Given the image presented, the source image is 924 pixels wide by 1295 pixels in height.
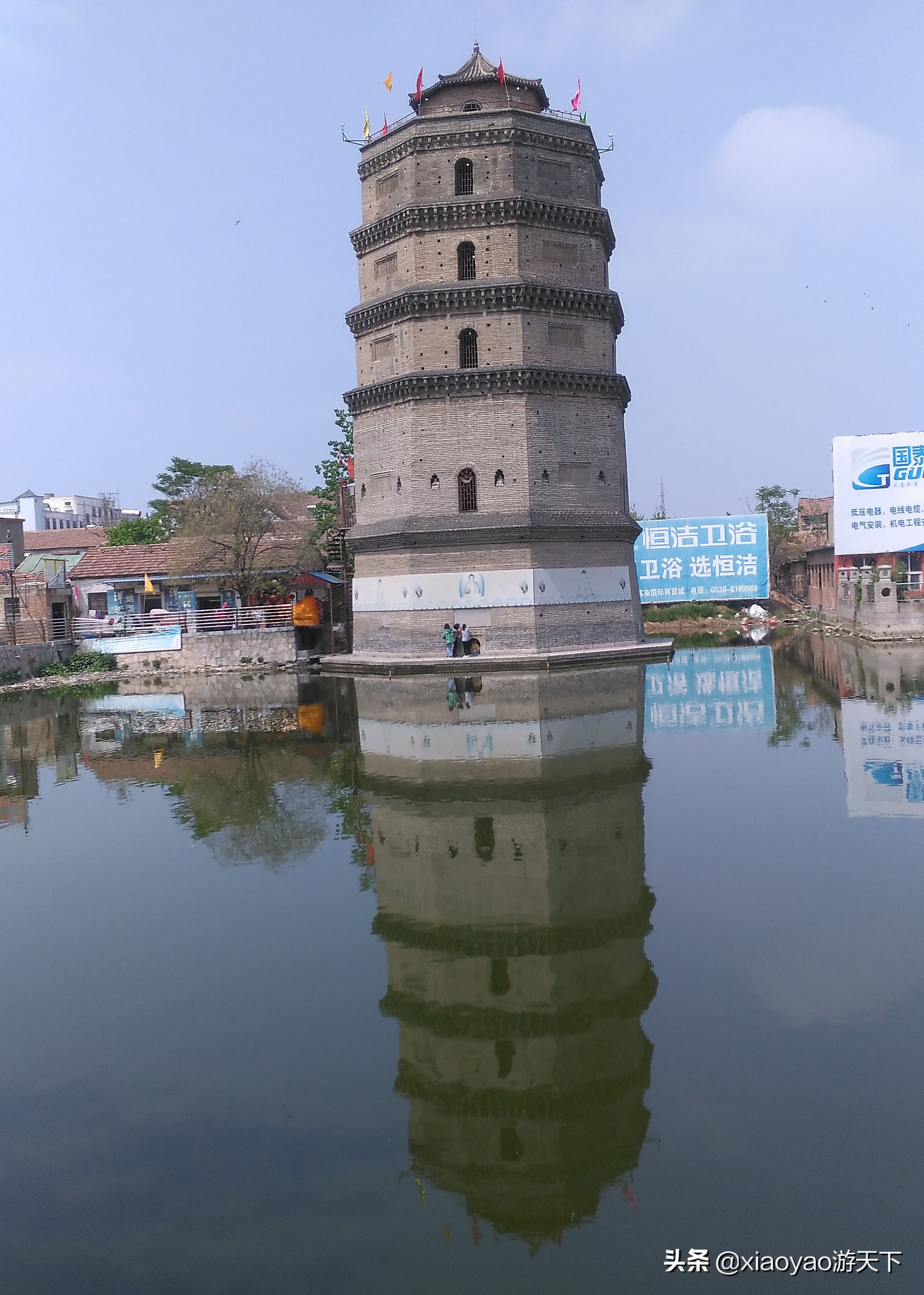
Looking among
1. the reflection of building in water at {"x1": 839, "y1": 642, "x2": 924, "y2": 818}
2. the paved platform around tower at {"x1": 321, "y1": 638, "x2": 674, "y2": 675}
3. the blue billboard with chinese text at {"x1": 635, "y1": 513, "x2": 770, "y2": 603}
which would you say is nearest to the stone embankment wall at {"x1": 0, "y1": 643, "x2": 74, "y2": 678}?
the paved platform around tower at {"x1": 321, "y1": 638, "x2": 674, "y2": 675}

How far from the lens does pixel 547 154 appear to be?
2762 centimetres

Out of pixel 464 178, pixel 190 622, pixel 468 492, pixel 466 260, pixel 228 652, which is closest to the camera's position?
pixel 468 492

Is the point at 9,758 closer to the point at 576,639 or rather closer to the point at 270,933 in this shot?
the point at 270,933

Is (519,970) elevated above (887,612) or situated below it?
below

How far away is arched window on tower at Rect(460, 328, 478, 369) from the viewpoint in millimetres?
27000

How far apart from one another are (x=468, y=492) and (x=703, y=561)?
2106cm

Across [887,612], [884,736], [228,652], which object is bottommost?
[884,736]

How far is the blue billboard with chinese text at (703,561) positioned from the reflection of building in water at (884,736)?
1995 cm

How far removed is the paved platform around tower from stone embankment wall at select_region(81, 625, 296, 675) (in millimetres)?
3561

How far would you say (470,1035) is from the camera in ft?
17.9

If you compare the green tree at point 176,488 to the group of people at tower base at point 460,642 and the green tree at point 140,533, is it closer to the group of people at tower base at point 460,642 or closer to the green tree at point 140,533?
the green tree at point 140,533

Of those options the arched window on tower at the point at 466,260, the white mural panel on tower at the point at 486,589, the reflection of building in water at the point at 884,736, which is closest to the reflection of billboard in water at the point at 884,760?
the reflection of building in water at the point at 884,736
